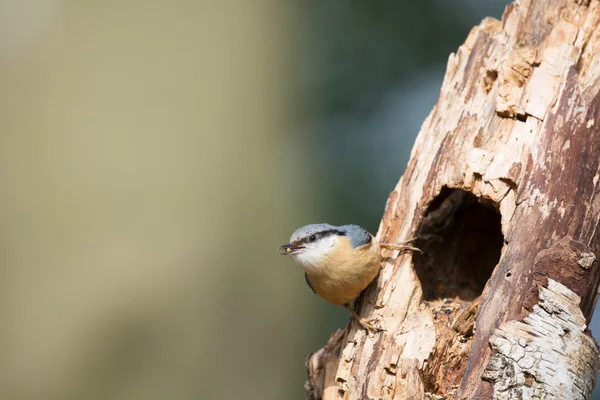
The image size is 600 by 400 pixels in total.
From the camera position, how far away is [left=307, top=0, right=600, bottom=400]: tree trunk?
2.26 metres

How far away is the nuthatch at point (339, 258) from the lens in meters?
2.84

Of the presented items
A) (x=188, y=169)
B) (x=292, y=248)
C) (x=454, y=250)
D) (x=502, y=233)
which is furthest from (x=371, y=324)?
(x=188, y=169)

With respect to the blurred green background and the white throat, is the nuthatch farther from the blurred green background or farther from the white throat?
the blurred green background

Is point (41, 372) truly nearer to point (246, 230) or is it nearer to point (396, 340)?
point (246, 230)

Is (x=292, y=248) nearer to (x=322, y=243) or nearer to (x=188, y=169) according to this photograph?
(x=322, y=243)

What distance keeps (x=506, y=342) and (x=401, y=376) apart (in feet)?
1.66

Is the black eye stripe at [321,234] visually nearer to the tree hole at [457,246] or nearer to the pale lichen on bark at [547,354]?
the tree hole at [457,246]

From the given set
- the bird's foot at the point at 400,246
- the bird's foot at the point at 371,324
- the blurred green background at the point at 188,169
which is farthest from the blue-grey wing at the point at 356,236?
the blurred green background at the point at 188,169

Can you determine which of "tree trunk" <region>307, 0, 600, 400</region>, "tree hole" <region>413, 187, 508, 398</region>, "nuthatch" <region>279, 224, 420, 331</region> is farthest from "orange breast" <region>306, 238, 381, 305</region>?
"tree hole" <region>413, 187, 508, 398</region>

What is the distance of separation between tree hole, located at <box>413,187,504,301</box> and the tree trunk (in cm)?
1

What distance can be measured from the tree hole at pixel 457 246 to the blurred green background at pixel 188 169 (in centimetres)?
265

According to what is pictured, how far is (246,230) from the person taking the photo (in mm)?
6781

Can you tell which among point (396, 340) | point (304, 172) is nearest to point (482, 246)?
point (396, 340)

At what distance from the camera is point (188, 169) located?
6.54 metres
